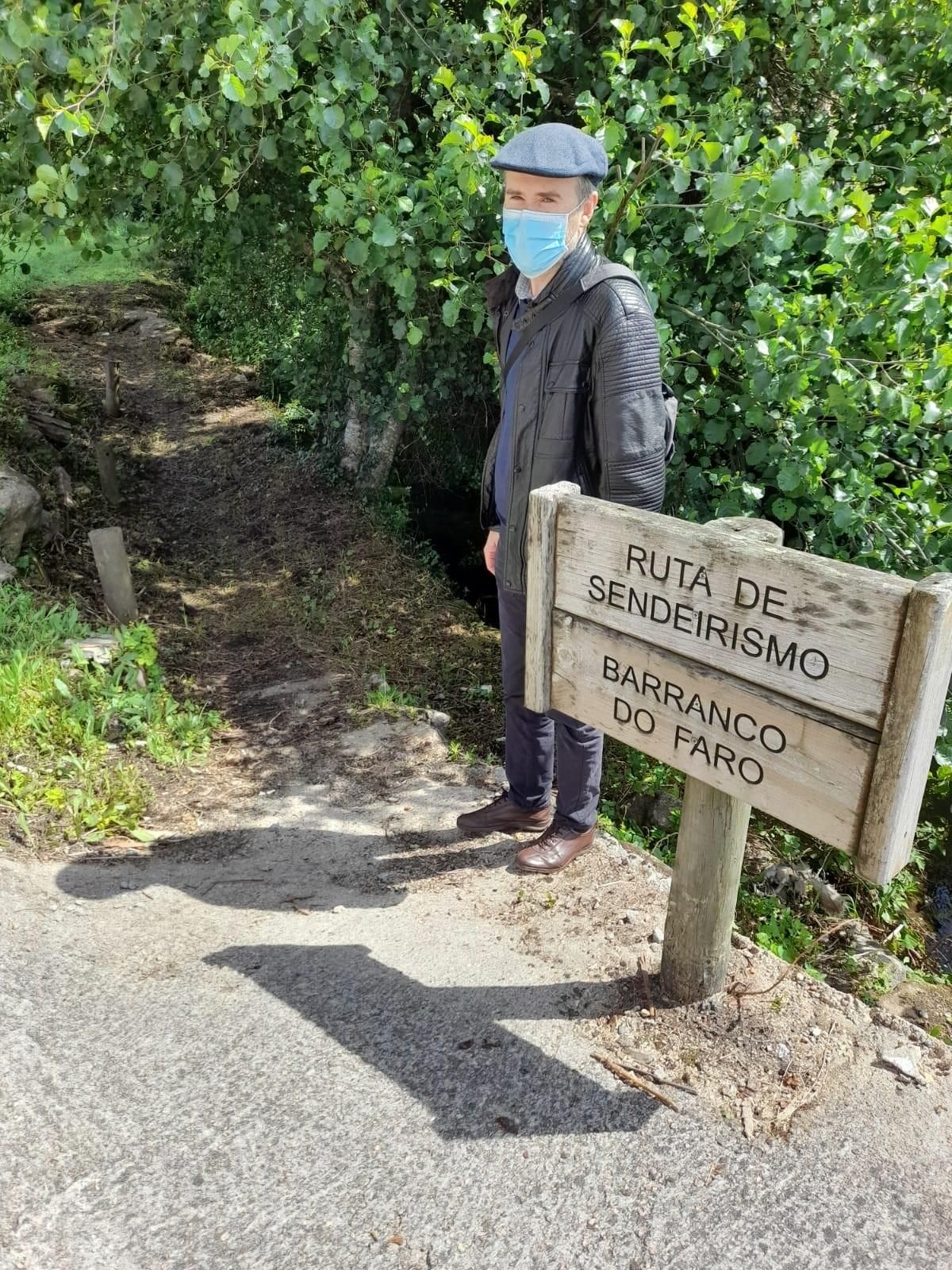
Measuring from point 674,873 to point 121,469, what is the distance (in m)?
7.30

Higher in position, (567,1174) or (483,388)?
(483,388)

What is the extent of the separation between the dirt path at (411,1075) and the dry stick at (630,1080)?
0.05 ft

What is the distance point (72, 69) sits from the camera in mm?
3625

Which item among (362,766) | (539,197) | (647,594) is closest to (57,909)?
(362,766)

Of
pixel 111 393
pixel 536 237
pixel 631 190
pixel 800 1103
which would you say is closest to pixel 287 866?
pixel 800 1103

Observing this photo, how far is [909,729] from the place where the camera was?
5.61ft

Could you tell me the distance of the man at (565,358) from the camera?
2.61m

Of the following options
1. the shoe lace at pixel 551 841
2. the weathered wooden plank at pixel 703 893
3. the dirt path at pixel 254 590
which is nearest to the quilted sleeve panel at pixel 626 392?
the weathered wooden plank at pixel 703 893

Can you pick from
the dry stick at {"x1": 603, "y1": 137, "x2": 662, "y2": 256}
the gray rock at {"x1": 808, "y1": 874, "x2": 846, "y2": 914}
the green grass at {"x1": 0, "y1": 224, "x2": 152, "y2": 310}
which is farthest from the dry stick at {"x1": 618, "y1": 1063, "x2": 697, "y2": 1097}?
the green grass at {"x1": 0, "y1": 224, "x2": 152, "y2": 310}

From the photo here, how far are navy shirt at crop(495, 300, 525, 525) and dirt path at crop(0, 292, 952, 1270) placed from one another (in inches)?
54.1

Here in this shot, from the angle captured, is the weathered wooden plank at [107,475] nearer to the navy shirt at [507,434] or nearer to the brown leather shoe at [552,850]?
the navy shirt at [507,434]

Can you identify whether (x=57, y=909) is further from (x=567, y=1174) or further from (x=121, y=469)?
(x=121, y=469)

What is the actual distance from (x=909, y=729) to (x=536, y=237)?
1.79 meters

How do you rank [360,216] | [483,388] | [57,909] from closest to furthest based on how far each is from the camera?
1. [57,909]
2. [360,216]
3. [483,388]
